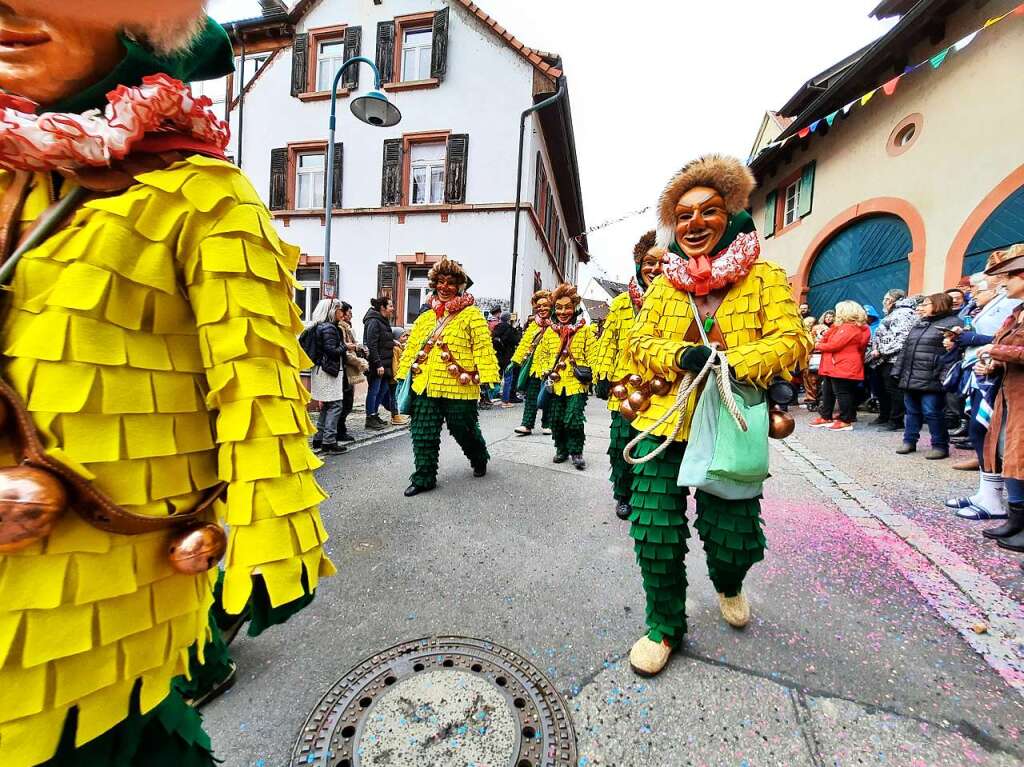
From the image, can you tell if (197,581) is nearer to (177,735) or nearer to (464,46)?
(177,735)

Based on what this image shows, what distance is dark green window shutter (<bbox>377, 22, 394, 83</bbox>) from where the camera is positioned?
12.1 m

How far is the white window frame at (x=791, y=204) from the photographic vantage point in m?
Result: 11.5

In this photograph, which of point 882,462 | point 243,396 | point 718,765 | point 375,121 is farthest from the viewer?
point 375,121

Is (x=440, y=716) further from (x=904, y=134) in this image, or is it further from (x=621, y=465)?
(x=904, y=134)

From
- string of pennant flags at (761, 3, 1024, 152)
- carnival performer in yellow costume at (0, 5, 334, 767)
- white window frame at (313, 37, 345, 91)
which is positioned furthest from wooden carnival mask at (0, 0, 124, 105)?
white window frame at (313, 37, 345, 91)

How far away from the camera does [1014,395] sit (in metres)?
2.81

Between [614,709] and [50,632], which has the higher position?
[50,632]

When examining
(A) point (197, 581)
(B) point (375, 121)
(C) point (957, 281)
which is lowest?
(A) point (197, 581)

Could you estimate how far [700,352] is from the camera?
5.70 ft

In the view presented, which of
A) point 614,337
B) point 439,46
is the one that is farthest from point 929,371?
point 439,46

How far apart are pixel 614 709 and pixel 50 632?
1.54 m

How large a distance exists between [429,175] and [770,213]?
9595mm

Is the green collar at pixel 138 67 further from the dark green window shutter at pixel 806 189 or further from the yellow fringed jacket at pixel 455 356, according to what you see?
the dark green window shutter at pixel 806 189

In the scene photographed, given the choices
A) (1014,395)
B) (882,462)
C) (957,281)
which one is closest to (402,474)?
(1014,395)
